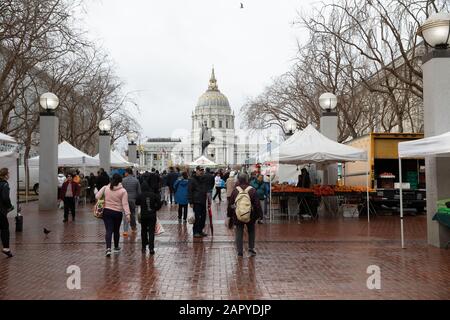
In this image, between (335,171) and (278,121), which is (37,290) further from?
(278,121)

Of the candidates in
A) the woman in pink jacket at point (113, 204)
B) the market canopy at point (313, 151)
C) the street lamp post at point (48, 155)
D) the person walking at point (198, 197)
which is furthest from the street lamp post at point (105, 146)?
the woman in pink jacket at point (113, 204)

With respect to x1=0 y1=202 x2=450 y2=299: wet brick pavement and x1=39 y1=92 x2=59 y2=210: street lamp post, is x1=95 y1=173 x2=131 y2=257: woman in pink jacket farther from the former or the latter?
x1=39 y1=92 x2=59 y2=210: street lamp post

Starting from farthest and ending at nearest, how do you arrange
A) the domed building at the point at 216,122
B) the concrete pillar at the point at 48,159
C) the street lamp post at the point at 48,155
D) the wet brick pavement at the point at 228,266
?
1. the domed building at the point at 216,122
2. the concrete pillar at the point at 48,159
3. the street lamp post at the point at 48,155
4. the wet brick pavement at the point at 228,266

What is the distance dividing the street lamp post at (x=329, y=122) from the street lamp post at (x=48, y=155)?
11.8 meters

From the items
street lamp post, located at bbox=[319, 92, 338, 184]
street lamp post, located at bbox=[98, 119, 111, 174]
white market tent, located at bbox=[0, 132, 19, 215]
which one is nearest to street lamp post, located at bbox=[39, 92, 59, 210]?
street lamp post, located at bbox=[98, 119, 111, 174]

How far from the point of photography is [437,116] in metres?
11.6

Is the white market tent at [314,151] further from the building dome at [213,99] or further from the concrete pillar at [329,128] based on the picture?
the building dome at [213,99]

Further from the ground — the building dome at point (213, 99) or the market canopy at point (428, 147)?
the building dome at point (213, 99)

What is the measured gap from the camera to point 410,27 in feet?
67.0

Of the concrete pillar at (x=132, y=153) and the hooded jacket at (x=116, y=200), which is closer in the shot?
the hooded jacket at (x=116, y=200)

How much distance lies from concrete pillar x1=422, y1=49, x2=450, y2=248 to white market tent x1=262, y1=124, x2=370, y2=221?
5.56m

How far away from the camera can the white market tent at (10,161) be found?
14266mm

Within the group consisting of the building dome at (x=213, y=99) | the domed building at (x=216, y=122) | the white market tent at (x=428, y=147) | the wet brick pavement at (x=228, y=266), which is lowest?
the wet brick pavement at (x=228, y=266)
